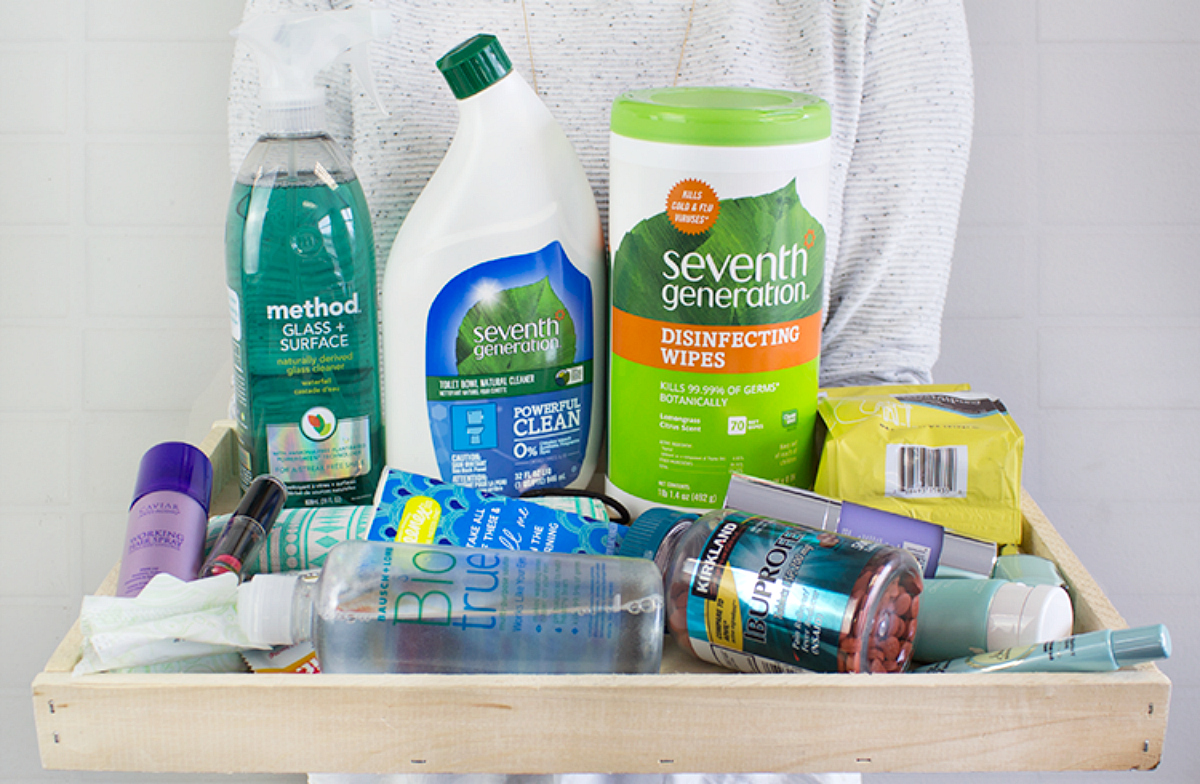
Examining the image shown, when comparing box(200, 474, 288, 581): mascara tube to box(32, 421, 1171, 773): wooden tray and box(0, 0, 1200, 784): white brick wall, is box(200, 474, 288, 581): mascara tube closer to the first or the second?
box(32, 421, 1171, 773): wooden tray

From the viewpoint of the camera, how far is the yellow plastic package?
1.66 ft

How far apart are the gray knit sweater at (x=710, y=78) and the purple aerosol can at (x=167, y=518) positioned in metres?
0.18

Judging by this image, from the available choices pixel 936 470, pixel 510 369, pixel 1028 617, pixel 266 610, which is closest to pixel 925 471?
pixel 936 470

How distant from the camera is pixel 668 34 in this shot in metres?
0.61

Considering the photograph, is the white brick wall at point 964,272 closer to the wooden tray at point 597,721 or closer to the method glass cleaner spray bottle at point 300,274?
the method glass cleaner spray bottle at point 300,274

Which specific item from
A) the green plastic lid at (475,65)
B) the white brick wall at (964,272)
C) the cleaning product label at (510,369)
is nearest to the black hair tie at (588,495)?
the cleaning product label at (510,369)

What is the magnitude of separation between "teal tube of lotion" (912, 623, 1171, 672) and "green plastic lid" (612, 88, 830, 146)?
0.82 feet

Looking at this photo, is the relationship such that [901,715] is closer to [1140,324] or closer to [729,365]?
[729,365]

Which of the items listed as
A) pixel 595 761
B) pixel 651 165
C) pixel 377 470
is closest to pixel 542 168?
pixel 651 165

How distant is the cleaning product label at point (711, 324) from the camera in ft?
1.58

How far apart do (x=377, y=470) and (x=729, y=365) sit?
0.21 metres

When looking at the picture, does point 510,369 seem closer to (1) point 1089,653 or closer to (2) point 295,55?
(2) point 295,55

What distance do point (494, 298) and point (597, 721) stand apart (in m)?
0.24

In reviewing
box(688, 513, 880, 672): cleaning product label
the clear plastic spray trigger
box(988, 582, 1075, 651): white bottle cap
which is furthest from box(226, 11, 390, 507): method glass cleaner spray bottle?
box(988, 582, 1075, 651): white bottle cap
